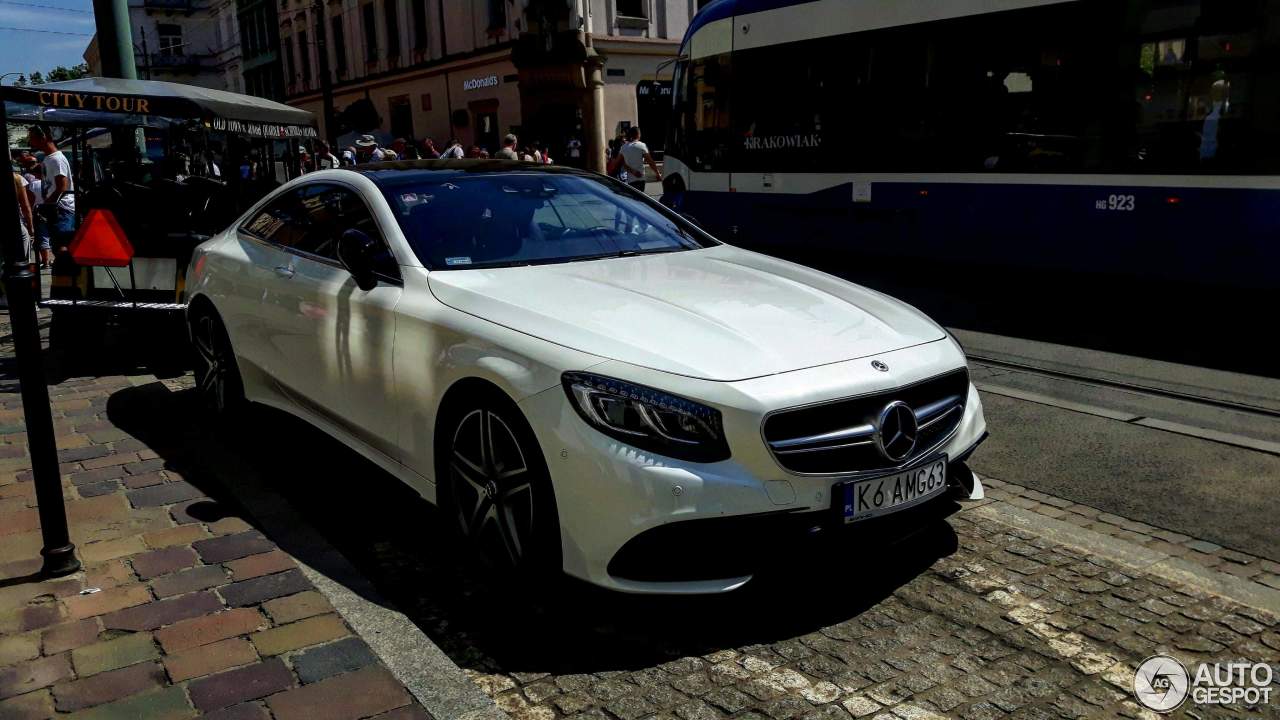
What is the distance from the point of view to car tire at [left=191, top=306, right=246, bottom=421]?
19.5 feet

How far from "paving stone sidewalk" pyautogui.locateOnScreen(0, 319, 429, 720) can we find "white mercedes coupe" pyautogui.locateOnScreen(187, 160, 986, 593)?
2.07 ft

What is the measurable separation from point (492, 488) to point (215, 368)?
3.10 metres

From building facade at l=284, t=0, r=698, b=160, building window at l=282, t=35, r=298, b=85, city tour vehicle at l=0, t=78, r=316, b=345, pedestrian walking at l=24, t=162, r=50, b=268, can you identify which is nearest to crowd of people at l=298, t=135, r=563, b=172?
city tour vehicle at l=0, t=78, r=316, b=345

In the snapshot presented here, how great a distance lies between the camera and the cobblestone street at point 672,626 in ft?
10.2

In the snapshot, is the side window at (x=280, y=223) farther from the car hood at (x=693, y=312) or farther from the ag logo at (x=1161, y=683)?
the ag logo at (x=1161, y=683)

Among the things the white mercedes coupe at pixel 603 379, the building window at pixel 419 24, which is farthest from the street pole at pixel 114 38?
the building window at pixel 419 24

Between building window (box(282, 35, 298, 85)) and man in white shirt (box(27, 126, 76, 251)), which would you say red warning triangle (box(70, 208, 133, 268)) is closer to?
man in white shirt (box(27, 126, 76, 251))

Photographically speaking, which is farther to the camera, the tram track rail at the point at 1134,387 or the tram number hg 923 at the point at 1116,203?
the tram number hg 923 at the point at 1116,203

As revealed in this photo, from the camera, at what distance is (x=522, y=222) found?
4758 mm

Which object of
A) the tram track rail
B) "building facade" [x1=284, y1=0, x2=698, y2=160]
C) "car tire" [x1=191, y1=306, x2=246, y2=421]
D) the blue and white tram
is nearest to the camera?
"car tire" [x1=191, y1=306, x2=246, y2=421]

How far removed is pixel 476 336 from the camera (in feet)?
12.4

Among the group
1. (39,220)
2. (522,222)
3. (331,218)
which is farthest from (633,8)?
(522,222)

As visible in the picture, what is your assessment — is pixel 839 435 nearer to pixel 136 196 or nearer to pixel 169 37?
pixel 136 196

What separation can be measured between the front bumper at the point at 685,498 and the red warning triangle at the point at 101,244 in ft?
19.2
